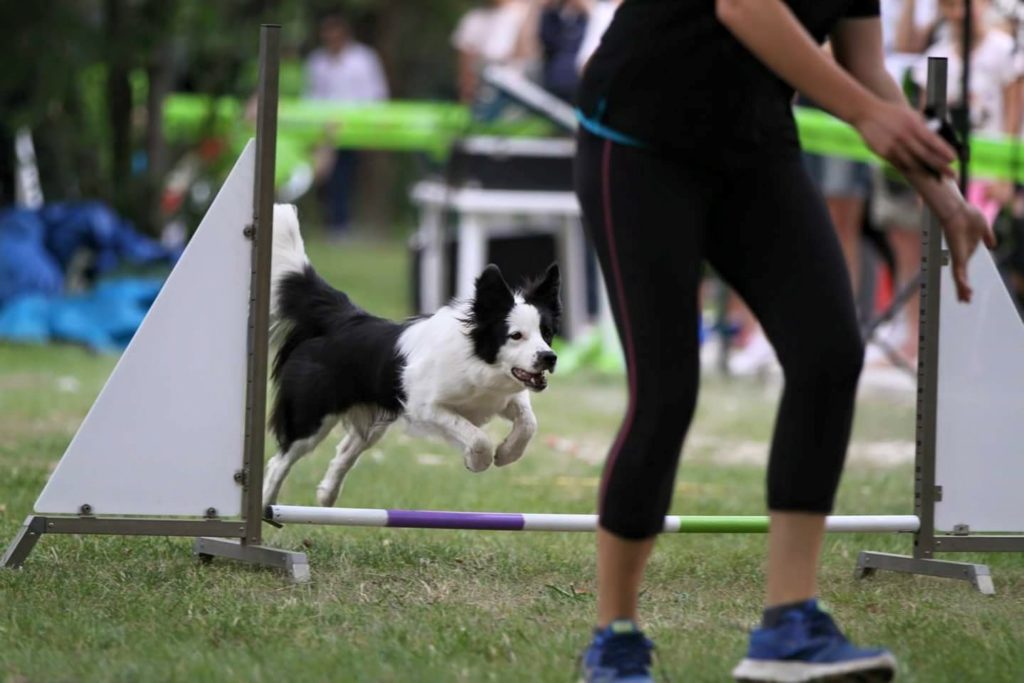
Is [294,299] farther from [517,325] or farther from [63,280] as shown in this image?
[63,280]

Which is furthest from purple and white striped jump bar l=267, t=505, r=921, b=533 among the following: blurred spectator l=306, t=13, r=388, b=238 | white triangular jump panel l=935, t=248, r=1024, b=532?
blurred spectator l=306, t=13, r=388, b=238

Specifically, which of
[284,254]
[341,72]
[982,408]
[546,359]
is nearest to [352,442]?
[284,254]

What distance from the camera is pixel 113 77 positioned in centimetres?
1396

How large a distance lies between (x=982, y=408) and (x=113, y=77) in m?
10.7

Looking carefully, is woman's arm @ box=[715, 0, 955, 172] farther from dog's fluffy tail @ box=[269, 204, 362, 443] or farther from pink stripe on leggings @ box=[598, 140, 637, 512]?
dog's fluffy tail @ box=[269, 204, 362, 443]

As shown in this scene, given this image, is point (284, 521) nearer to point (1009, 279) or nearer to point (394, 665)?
point (394, 665)

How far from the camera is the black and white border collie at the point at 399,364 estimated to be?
197 inches

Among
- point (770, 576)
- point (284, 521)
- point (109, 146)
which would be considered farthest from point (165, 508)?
point (109, 146)

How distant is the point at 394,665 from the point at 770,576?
2.76 feet

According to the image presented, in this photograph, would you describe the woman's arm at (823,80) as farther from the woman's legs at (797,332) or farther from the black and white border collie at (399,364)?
the black and white border collie at (399,364)

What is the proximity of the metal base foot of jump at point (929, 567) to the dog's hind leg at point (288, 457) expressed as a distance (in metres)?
1.73

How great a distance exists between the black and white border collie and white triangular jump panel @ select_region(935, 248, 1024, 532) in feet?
3.87

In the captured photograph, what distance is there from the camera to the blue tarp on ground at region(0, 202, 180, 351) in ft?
40.4

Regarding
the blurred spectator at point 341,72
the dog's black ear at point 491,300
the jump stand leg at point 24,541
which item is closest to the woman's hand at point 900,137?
the dog's black ear at point 491,300
